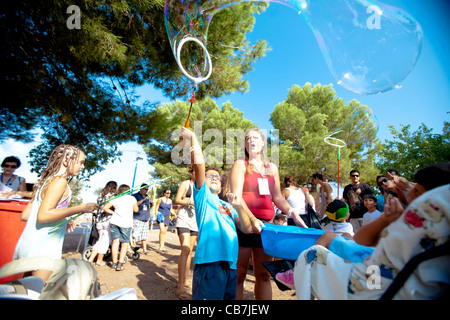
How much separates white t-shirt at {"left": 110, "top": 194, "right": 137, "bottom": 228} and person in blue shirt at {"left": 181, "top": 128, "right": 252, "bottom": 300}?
3.38m

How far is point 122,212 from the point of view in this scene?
456cm

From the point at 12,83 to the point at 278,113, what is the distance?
637 inches

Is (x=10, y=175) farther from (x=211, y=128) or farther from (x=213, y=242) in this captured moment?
(x=211, y=128)

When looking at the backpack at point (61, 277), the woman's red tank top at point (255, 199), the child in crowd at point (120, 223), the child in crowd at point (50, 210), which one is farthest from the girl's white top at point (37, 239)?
the child in crowd at point (120, 223)

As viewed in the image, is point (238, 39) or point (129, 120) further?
point (238, 39)

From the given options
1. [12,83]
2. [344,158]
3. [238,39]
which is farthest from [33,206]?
[344,158]

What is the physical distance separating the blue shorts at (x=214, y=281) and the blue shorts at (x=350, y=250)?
0.76 metres

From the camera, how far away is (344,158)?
1516 cm

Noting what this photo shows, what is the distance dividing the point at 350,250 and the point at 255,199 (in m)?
0.85

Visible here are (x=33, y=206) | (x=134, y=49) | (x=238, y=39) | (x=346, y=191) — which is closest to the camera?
(x=33, y=206)

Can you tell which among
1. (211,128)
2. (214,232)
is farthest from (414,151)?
(214,232)

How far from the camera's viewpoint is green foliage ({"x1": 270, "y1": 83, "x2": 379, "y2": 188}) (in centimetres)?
1513

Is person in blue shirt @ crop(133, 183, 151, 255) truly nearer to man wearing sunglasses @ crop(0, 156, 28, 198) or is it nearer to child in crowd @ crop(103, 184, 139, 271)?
child in crowd @ crop(103, 184, 139, 271)
